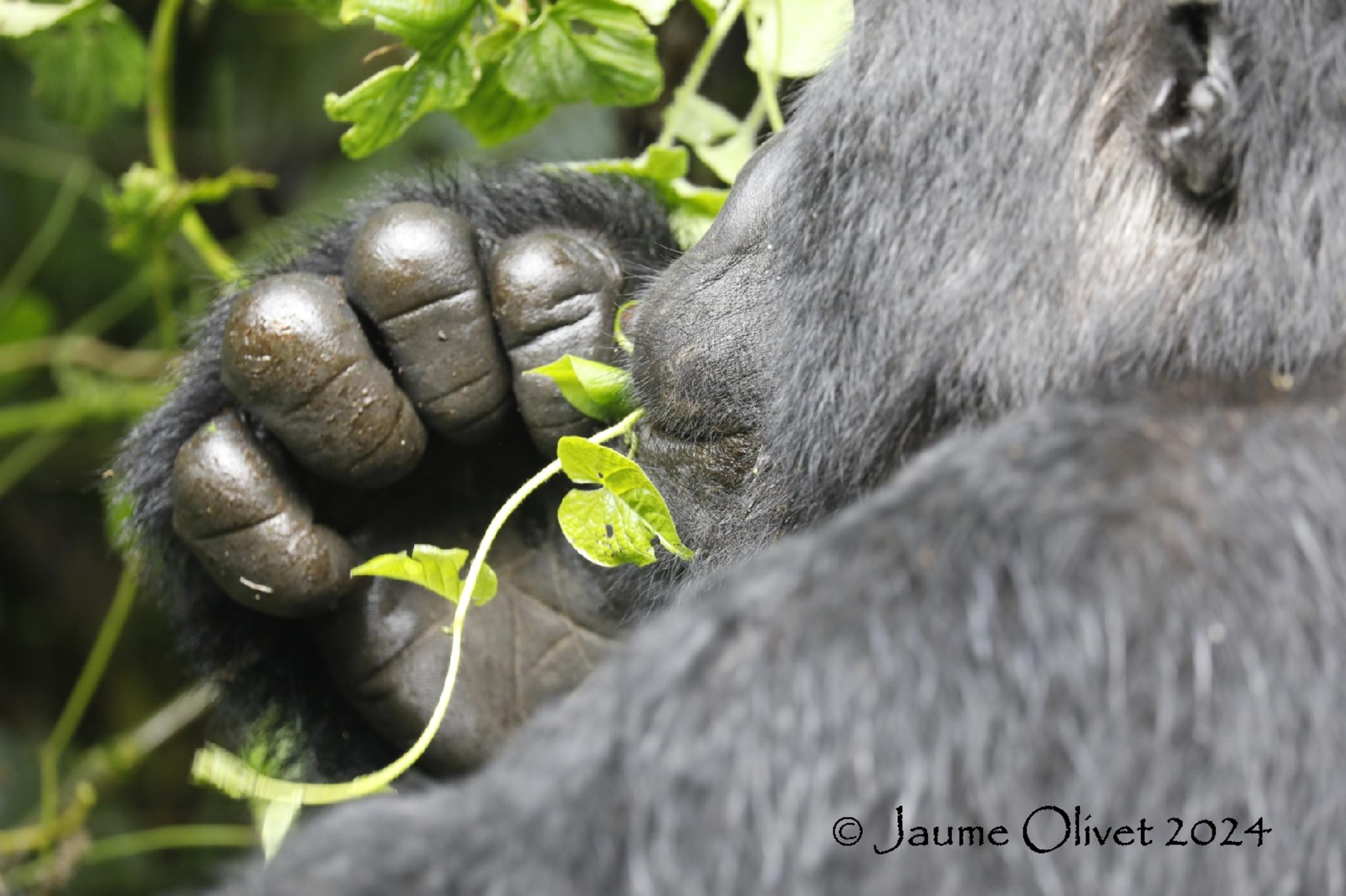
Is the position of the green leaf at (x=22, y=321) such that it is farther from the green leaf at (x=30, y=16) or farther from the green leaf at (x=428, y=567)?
the green leaf at (x=428, y=567)

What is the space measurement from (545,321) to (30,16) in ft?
2.57

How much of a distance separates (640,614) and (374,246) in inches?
17.7

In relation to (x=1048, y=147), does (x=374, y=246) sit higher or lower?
lower

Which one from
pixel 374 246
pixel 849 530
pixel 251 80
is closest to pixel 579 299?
pixel 374 246

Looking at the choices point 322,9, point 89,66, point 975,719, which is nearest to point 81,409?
point 89,66

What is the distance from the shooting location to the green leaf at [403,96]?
130cm

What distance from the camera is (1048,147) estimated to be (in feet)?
3.06

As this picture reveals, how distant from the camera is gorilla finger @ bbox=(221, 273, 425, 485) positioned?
124cm

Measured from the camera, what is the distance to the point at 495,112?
143cm

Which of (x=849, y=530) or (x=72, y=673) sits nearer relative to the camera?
(x=849, y=530)

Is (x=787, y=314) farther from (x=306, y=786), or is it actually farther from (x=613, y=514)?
(x=306, y=786)

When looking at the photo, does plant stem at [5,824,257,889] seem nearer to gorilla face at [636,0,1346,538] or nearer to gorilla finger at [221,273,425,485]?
gorilla finger at [221,273,425,485]

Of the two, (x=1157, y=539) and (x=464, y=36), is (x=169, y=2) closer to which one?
(x=464, y=36)

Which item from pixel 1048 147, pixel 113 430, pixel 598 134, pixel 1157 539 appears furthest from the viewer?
pixel 113 430
